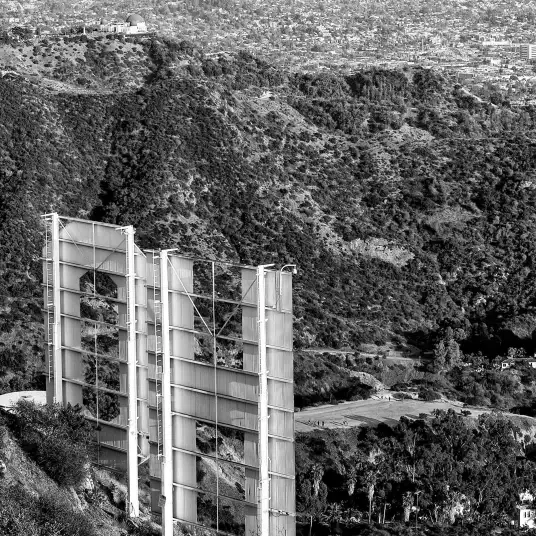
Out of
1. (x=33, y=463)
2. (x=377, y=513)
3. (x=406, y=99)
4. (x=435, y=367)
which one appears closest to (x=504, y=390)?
(x=435, y=367)

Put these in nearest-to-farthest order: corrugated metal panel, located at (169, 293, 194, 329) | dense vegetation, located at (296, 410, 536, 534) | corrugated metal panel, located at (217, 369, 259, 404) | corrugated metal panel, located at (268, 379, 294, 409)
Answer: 1. corrugated metal panel, located at (268, 379, 294, 409)
2. corrugated metal panel, located at (217, 369, 259, 404)
3. corrugated metal panel, located at (169, 293, 194, 329)
4. dense vegetation, located at (296, 410, 536, 534)

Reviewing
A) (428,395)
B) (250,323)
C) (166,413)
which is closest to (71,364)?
(166,413)

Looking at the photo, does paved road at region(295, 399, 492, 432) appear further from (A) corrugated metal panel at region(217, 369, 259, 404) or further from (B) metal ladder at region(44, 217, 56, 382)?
(A) corrugated metal panel at region(217, 369, 259, 404)

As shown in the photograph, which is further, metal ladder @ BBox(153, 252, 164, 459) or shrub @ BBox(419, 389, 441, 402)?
shrub @ BBox(419, 389, 441, 402)

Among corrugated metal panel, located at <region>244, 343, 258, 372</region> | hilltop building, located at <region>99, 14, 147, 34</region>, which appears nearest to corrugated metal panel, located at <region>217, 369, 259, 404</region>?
corrugated metal panel, located at <region>244, 343, 258, 372</region>

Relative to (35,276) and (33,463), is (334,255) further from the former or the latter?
(33,463)

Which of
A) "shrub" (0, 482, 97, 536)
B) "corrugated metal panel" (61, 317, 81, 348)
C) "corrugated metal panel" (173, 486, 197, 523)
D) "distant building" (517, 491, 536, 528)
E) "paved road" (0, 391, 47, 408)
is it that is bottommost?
"distant building" (517, 491, 536, 528)

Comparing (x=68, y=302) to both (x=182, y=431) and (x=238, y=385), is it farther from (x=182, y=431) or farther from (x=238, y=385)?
(x=238, y=385)
